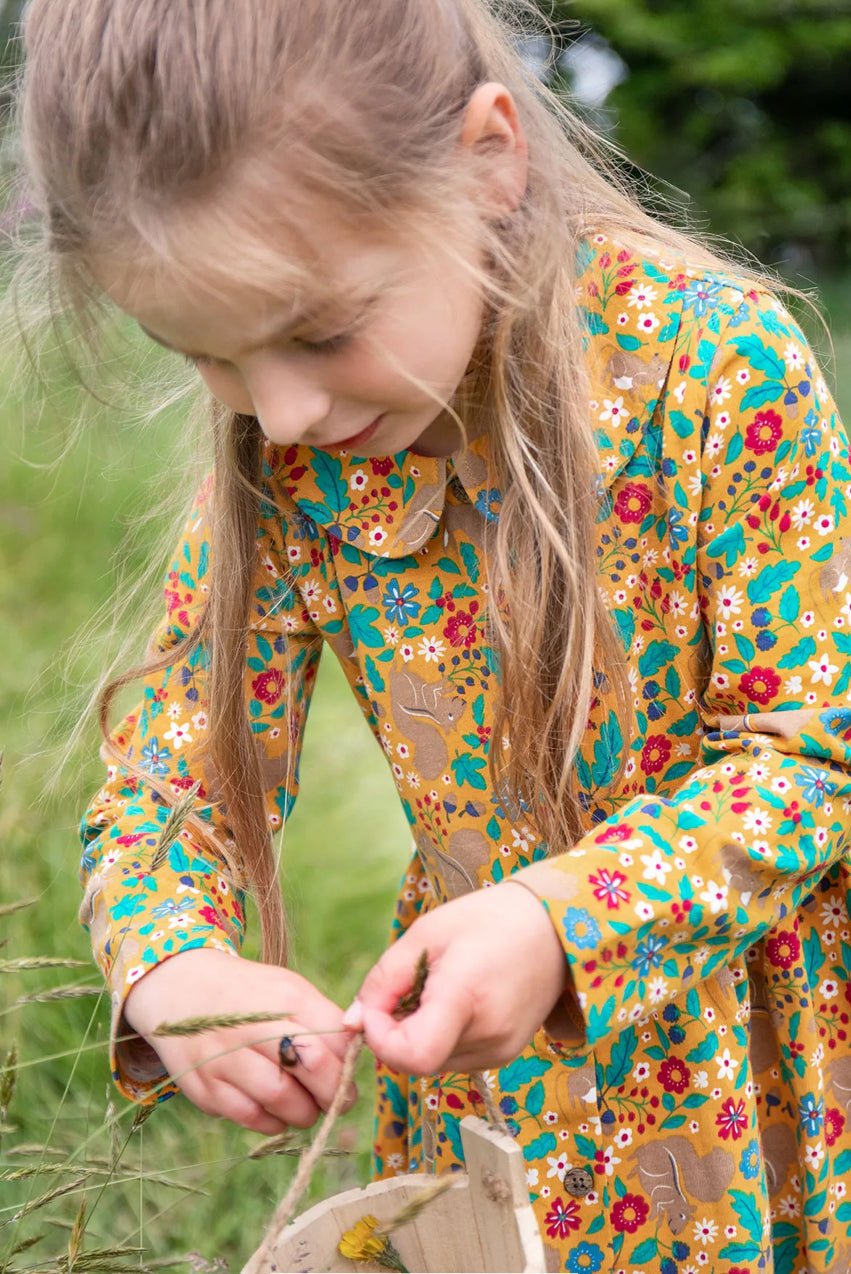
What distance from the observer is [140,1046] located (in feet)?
3.83

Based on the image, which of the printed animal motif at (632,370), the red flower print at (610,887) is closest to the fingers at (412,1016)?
the red flower print at (610,887)

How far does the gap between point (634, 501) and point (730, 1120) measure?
1.93 feet

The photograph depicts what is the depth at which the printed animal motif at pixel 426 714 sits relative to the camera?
4.37ft

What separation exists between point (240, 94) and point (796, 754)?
68cm

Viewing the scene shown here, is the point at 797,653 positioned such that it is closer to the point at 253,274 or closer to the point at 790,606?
the point at 790,606

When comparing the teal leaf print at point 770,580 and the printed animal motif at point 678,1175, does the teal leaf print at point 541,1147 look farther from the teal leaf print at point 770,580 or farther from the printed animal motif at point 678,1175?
the teal leaf print at point 770,580

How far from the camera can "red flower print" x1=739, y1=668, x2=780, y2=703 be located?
1.14 m

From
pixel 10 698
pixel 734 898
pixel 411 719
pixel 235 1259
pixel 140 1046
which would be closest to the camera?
→ pixel 734 898

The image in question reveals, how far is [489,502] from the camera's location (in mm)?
1250

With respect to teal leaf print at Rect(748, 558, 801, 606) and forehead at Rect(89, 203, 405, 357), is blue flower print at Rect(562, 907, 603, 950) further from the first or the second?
forehead at Rect(89, 203, 405, 357)

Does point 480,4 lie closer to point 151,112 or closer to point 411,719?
point 151,112

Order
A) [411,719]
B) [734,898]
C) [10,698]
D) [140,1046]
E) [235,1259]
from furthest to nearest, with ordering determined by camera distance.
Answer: [10,698]
[235,1259]
[411,719]
[140,1046]
[734,898]

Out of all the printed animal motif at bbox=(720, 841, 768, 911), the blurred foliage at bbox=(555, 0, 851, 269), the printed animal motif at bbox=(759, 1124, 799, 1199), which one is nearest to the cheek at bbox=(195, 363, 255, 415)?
the printed animal motif at bbox=(720, 841, 768, 911)

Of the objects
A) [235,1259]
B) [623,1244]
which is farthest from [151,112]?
[235,1259]
